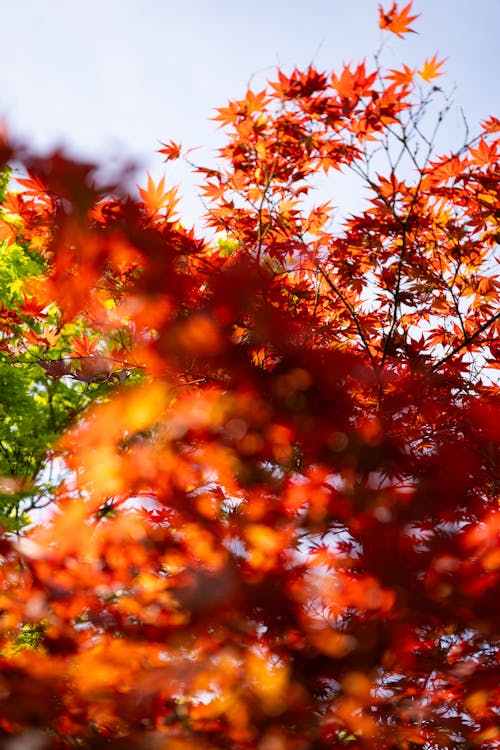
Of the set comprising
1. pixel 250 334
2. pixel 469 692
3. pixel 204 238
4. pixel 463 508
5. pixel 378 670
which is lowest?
pixel 469 692

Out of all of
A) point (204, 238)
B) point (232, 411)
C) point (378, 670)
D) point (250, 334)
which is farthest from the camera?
point (204, 238)

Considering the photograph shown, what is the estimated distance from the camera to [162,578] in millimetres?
2387

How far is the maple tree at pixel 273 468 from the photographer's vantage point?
2.09 meters

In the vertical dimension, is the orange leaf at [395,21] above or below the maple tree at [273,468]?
above

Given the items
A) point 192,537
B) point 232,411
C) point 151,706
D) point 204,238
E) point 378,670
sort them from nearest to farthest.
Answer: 1. point 151,706
2. point 378,670
3. point 192,537
4. point 232,411
5. point 204,238

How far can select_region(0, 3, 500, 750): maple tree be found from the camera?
6.87 ft

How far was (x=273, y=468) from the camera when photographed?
2.85m

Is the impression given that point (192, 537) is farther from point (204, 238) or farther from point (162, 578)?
point (204, 238)

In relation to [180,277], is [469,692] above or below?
below

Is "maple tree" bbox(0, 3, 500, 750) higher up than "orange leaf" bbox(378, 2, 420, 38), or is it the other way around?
"orange leaf" bbox(378, 2, 420, 38)

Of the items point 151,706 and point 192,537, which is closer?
point 151,706

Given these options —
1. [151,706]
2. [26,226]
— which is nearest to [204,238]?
[26,226]

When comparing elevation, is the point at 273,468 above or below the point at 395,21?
below

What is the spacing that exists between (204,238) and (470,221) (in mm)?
1593
